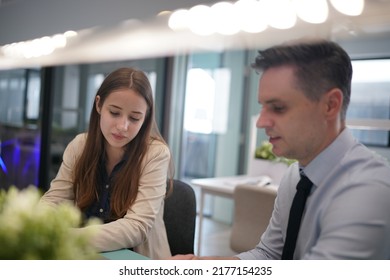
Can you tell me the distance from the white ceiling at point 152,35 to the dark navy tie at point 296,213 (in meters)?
0.33

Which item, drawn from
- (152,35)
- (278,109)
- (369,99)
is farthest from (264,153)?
(278,109)

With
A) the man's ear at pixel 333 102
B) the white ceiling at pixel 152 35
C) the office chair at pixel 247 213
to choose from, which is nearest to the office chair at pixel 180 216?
the office chair at pixel 247 213

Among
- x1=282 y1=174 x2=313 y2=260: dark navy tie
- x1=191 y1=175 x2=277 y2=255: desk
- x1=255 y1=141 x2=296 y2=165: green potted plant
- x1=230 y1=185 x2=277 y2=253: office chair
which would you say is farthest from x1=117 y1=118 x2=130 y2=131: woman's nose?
x1=255 y1=141 x2=296 y2=165: green potted plant

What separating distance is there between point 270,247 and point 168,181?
0.38 metres

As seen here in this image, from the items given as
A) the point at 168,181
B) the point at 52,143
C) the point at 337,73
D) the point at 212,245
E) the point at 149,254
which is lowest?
the point at 212,245

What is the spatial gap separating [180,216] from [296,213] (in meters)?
0.46

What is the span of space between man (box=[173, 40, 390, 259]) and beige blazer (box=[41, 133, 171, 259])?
36 cm

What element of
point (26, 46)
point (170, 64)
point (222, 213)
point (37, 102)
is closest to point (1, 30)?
point (26, 46)

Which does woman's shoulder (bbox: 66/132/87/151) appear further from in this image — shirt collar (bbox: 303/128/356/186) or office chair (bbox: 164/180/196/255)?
shirt collar (bbox: 303/128/356/186)

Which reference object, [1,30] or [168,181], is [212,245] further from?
[1,30]

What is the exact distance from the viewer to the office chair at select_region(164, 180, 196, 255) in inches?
46.0

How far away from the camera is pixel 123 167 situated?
1008 mm

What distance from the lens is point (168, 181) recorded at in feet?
3.79

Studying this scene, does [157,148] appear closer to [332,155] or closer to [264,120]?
[264,120]
